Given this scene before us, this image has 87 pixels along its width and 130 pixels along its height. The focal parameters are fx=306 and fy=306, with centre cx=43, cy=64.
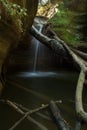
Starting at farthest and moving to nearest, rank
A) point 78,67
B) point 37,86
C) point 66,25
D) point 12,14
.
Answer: point 66,25 < point 37,86 < point 78,67 < point 12,14

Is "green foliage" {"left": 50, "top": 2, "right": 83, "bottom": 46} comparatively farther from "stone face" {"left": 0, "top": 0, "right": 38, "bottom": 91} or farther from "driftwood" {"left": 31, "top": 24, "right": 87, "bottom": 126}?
"stone face" {"left": 0, "top": 0, "right": 38, "bottom": 91}

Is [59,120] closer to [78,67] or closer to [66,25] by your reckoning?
[78,67]

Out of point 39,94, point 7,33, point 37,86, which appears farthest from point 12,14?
point 37,86

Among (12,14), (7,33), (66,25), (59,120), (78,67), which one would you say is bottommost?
(59,120)

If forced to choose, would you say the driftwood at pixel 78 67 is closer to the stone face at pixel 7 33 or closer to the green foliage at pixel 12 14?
the stone face at pixel 7 33

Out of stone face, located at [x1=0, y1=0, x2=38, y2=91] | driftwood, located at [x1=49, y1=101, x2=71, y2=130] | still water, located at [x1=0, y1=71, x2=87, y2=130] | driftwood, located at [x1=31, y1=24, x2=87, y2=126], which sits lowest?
still water, located at [x1=0, y1=71, x2=87, y2=130]

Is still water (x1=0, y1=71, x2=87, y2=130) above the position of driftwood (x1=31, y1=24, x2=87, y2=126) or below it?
below

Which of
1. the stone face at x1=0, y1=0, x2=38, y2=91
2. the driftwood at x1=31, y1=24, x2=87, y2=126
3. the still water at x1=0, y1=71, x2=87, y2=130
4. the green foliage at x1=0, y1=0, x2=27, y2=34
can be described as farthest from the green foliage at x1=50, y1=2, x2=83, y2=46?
the green foliage at x1=0, y1=0, x2=27, y2=34

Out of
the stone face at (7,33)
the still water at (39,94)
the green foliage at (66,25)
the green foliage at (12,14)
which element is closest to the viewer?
the still water at (39,94)

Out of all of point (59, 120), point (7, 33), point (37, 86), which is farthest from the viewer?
point (37, 86)

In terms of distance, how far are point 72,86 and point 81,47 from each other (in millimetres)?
1920

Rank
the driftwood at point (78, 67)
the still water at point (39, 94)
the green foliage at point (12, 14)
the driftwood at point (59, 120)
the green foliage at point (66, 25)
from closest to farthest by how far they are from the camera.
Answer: the driftwood at point (59, 120) → the driftwood at point (78, 67) → the still water at point (39, 94) → the green foliage at point (12, 14) → the green foliage at point (66, 25)

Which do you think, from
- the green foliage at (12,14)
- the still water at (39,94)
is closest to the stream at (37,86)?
the still water at (39,94)

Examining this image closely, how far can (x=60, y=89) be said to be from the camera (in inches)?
318
